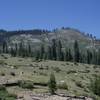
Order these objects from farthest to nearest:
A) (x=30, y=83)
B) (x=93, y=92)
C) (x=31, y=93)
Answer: (x=93, y=92) < (x=30, y=83) < (x=31, y=93)

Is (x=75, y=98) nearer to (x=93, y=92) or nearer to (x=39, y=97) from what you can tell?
(x=39, y=97)

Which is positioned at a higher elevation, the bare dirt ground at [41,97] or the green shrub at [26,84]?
the green shrub at [26,84]

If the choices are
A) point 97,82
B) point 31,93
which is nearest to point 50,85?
point 31,93

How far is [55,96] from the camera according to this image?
4091 cm

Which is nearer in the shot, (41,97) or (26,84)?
(41,97)

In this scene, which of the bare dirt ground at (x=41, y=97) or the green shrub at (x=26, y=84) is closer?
the bare dirt ground at (x=41, y=97)

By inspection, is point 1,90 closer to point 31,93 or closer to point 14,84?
point 31,93

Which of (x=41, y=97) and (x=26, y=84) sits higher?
(x=26, y=84)

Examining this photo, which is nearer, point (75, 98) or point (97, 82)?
point (75, 98)

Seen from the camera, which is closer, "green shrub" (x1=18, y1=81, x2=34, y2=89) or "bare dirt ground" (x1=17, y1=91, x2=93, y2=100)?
"bare dirt ground" (x1=17, y1=91, x2=93, y2=100)

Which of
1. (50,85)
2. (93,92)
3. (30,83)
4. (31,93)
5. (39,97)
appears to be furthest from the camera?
(93,92)

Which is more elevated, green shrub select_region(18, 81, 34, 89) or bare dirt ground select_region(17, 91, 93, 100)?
green shrub select_region(18, 81, 34, 89)

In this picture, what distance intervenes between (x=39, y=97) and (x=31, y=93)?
9.56 ft

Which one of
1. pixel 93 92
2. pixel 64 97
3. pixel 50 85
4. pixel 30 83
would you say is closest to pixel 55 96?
pixel 64 97
